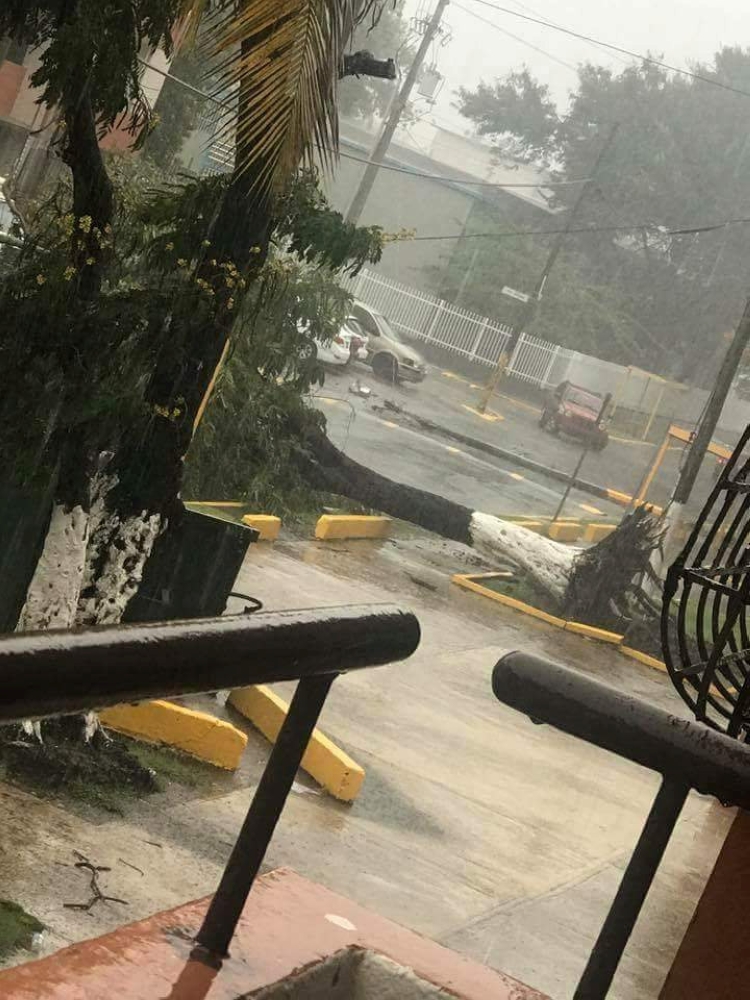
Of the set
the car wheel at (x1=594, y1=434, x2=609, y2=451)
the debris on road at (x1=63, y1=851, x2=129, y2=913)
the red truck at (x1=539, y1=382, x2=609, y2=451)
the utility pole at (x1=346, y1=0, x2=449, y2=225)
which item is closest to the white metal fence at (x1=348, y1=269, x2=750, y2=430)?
the red truck at (x1=539, y1=382, x2=609, y2=451)

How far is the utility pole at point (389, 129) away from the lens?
991 cm

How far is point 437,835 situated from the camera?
500cm

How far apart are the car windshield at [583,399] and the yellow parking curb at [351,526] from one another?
1.84 meters

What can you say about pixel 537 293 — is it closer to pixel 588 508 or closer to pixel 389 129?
pixel 389 129

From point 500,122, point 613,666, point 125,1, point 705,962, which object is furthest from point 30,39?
point 500,122

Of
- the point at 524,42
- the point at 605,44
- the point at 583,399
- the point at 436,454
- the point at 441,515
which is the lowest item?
the point at 441,515

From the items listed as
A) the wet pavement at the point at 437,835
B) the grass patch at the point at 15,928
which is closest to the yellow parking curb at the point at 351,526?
the wet pavement at the point at 437,835

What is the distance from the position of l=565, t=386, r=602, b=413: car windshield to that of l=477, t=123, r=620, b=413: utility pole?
1.68 feet

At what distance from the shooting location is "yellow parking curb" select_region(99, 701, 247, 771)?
4734 millimetres

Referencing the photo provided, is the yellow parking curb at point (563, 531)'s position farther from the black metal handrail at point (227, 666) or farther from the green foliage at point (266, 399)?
the black metal handrail at point (227, 666)

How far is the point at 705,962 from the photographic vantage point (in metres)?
A: 1.18

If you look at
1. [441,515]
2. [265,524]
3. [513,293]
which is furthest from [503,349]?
[265,524]

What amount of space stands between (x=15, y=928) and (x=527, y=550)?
7.13 m

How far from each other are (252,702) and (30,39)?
7.15 feet
